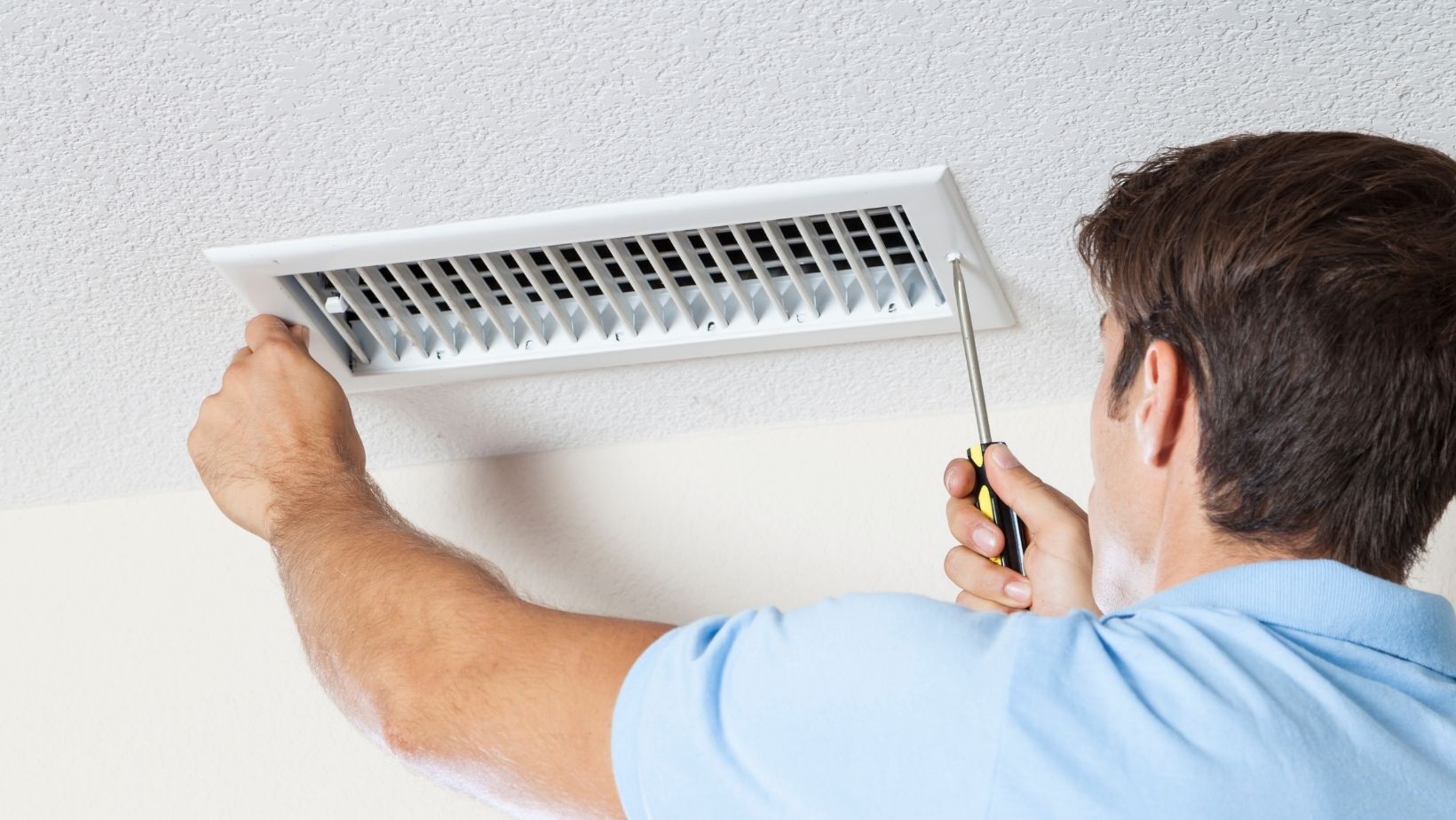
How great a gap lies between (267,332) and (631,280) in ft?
0.84

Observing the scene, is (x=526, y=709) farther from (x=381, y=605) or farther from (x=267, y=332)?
(x=267, y=332)

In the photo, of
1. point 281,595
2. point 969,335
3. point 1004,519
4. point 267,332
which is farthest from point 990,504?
point 281,595

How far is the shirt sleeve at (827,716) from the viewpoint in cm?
58

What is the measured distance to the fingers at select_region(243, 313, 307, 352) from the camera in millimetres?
952

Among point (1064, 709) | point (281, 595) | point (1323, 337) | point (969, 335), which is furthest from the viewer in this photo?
point (281, 595)

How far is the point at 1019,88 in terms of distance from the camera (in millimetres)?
740

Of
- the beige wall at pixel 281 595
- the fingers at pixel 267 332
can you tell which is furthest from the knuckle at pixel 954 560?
the fingers at pixel 267 332

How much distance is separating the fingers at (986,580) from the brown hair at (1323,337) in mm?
248

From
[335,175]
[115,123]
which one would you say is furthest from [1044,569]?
[115,123]

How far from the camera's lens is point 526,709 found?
68 centimetres

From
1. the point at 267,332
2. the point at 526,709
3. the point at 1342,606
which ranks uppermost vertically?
the point at 267,332

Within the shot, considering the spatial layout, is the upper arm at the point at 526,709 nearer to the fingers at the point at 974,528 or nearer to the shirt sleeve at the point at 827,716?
the shirt sleeve at the point at 827,716

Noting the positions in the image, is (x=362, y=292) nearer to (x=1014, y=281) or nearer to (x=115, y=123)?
(x=115, y=123)

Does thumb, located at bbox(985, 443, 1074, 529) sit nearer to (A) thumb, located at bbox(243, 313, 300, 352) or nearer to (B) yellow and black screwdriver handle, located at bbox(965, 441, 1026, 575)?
(B) yellow and black screwdriver handle, located at bbox(965, 441, 1026, 575)
